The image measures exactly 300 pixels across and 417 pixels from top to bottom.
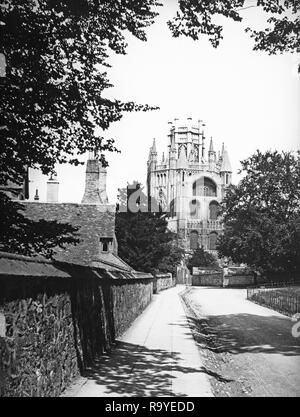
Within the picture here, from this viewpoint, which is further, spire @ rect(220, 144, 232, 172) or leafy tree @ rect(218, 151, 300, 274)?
spire @ rect(220, 144, 232, 172)

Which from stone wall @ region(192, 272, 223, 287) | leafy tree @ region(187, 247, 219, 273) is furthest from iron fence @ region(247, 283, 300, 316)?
leafy tree @ region(187, 247, 219, 273)

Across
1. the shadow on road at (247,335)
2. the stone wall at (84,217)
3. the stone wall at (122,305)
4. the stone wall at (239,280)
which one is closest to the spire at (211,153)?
the stone wall at (239,280)

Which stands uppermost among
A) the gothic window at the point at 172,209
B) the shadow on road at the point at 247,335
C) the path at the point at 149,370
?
the gothic window at the point at 172,209

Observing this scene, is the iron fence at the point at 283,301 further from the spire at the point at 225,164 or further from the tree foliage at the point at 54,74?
the spire at the point at 225,164

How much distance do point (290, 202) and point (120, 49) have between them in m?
48.4

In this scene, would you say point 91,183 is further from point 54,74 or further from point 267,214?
point 267,214

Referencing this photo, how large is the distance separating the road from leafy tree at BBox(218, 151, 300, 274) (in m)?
31.4

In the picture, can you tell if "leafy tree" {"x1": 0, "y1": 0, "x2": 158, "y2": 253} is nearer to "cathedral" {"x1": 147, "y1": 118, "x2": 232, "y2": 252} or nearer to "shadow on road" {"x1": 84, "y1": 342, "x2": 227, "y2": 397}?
"shadow on road" {"x1": 84, "y1": 342, "x2": 227, "y2": 397}

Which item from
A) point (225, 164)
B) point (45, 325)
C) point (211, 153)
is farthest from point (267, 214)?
point (211, 153)

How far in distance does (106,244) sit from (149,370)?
1881 centimetres

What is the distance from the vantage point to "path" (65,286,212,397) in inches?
285

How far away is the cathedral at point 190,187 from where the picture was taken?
11994 cm

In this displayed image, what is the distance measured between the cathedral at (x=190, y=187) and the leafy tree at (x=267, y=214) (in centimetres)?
6148

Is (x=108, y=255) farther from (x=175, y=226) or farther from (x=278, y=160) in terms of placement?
(x=175, y=226)
